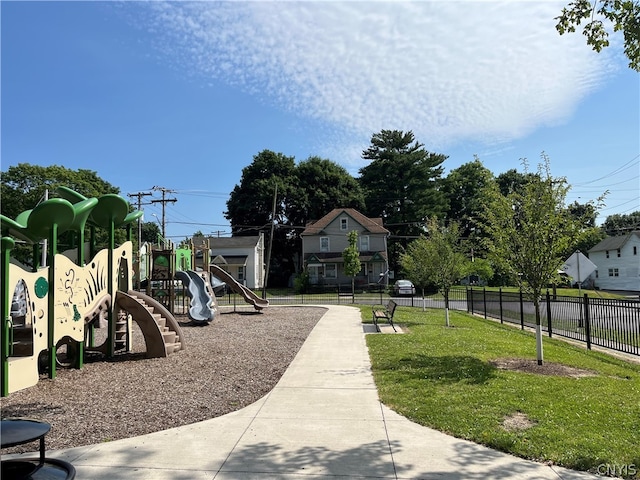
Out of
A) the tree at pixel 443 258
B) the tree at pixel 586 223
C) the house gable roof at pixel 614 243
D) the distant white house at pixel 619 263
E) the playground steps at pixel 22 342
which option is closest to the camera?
the playground steps at pixel 22 342

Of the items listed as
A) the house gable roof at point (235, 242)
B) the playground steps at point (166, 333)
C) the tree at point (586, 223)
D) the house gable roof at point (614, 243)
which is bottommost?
the playground steps at point (166, 333)

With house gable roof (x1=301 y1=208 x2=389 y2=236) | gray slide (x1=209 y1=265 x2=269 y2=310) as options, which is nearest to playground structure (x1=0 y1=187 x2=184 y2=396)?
gray slide (x1=209 y1=265 x2=269 y2=310)

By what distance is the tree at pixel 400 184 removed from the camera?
54.5 metres

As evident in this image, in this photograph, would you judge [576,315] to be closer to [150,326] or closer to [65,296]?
[150,326]

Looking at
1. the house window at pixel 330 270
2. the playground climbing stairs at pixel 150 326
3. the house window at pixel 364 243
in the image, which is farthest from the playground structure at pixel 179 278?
the house window at pixel 364 243

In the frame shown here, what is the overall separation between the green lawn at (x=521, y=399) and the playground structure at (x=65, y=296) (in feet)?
18.1

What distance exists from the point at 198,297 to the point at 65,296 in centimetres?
995

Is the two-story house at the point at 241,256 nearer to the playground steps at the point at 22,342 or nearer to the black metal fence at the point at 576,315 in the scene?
the black metal fence at the point at 576,315

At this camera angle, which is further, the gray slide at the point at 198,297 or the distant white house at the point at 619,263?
the distant white house at the point at 619,263

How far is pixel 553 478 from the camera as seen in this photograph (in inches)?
157

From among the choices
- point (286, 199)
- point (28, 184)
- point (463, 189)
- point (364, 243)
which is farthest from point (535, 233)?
point (463, 189)

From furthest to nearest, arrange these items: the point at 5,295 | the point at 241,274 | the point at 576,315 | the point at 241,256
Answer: the point at 241,256 < the point at 241,274 < the point at 576,315 < the point at 5,295

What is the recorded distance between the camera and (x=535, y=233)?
8.67 metres

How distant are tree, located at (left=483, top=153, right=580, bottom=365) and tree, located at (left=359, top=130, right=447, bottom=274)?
43.6m
